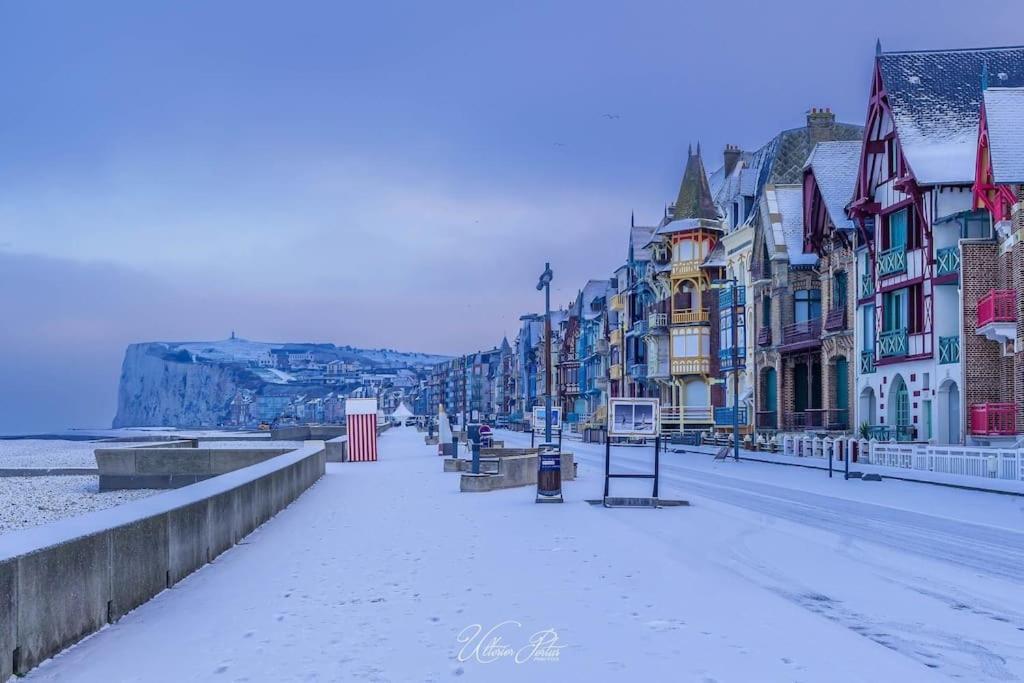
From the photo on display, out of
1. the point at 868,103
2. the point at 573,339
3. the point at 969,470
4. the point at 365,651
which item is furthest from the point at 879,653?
the point at 573,339

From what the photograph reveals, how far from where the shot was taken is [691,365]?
2650 inches

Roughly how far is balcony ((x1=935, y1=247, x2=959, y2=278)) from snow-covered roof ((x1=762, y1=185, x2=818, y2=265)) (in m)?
13.3

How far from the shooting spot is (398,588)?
1001cm

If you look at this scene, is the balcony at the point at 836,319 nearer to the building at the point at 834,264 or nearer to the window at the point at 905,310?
the building at the point at 834,264

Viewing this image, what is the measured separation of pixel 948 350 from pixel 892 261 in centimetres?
523

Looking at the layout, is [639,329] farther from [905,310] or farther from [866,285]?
[905,310]

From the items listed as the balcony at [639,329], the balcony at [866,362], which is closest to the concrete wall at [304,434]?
the balcony at [639,329]

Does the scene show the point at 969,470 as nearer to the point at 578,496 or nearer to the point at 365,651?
the point at 578,496

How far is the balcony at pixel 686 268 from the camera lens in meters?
69.4

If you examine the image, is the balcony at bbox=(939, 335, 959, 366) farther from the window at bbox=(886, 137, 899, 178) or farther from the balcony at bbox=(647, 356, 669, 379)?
the balcony at bbox=(647, 356, 669, 379)

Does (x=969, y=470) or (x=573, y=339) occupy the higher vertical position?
(x=573, y=339)

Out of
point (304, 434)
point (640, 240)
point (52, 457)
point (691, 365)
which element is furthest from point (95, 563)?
point (640, 240)

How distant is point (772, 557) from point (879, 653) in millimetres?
5023

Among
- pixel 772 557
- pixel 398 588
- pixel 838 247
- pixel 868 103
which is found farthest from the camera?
pixel 838 247
